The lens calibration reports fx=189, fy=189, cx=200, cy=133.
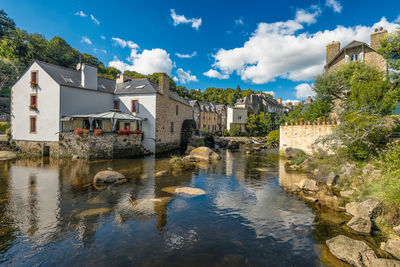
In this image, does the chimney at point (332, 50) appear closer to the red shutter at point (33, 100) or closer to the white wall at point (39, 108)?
the white wall at point (39, 108)

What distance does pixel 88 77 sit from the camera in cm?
2070

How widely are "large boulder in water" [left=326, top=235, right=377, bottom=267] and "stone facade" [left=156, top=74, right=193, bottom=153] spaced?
19.2m

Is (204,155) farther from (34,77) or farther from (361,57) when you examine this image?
(361,57)

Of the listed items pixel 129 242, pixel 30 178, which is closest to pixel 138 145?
pixel 30 178

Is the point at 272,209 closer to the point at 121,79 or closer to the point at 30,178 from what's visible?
the point at 30,178

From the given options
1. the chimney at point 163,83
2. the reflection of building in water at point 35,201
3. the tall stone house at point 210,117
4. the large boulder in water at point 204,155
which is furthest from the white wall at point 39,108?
the tall stone house at point 210,117

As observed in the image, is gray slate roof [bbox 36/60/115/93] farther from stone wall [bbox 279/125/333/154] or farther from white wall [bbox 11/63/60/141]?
stone wall [bbox 279/125/333/154]

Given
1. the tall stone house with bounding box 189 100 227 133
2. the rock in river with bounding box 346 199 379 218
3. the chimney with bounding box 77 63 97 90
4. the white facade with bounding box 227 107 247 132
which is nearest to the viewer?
the rock in river with bounding box 346 199 379 218

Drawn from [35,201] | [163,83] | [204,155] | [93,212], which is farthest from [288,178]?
[163,83]

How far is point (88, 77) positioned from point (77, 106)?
136 inches

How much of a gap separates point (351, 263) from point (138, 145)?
1920 centimetres

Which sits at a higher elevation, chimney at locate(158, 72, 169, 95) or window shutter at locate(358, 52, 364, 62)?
window shutter at locate(358, 52, 364, 62)

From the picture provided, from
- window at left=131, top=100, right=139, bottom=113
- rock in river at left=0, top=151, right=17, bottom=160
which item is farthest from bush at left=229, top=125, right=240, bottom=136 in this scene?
rock in river at left=0, top=151, right=17, bottom=160

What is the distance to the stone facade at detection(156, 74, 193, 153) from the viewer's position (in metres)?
22.4
